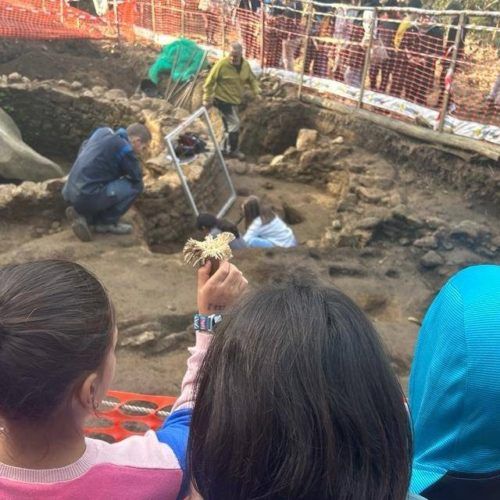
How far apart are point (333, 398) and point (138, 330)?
3.94 metres

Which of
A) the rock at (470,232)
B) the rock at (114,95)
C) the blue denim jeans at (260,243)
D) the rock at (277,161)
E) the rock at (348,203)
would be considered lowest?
the rock at (277,161)

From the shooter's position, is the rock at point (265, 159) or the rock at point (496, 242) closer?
the rock at point (496, 242)

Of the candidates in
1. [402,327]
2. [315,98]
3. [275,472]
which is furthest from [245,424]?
[315,98]

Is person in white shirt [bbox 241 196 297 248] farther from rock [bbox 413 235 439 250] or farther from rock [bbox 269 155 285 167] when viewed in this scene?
rock [bbox 269 155 285 167]

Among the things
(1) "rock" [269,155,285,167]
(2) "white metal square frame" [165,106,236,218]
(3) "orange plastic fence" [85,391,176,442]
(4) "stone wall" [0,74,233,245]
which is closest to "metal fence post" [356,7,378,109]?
(1) "rock" [269,155,285,167]

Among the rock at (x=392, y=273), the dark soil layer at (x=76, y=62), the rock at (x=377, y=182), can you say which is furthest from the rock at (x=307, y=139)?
the dark soil layer at (x=76, y=62)

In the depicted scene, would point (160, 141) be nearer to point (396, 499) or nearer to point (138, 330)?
point (138, 330)

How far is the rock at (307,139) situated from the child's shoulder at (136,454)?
873 centimetres

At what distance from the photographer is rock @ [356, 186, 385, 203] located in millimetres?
7488

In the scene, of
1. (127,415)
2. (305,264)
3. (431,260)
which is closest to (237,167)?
(305,264)

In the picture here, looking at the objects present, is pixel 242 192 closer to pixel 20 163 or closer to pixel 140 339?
pixel 20 163

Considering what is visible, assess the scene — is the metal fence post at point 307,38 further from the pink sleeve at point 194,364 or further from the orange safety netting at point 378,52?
the pink sleeve at point 194,364

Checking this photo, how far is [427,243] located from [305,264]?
4.72 ft

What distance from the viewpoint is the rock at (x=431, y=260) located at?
19.2 feet
